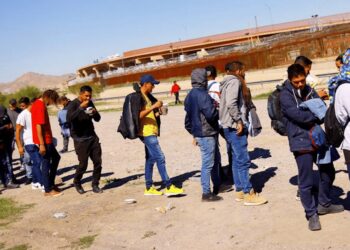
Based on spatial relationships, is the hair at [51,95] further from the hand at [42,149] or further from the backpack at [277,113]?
the backpack at [277,113]

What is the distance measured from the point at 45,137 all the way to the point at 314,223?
16.5ft

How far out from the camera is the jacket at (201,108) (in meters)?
6.83

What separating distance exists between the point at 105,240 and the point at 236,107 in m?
2.38

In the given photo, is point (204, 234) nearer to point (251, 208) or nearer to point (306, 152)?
point (251, 208)

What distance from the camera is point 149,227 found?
6.51 metres

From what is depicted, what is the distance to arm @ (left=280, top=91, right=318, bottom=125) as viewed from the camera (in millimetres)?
5180

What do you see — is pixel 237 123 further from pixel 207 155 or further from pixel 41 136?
pixel 41 136

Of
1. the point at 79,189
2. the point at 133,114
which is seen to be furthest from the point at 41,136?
the point at 133,114

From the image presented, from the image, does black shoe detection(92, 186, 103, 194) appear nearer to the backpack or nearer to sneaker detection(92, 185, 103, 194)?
sneaker detection(92, 185, 103, 194)

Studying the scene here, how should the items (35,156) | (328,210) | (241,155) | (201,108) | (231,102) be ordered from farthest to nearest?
(35,156)
(201,108)
(241,155)
(231,102)
(328,210)

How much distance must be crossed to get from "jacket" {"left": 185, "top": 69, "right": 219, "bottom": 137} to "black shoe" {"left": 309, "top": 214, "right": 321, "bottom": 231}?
203cm

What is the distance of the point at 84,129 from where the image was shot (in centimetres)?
853

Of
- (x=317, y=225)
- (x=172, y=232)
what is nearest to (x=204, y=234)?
(x=172, y=232)

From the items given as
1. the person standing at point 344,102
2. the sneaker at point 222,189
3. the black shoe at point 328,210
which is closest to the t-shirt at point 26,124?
the sneaker at point 222,189
